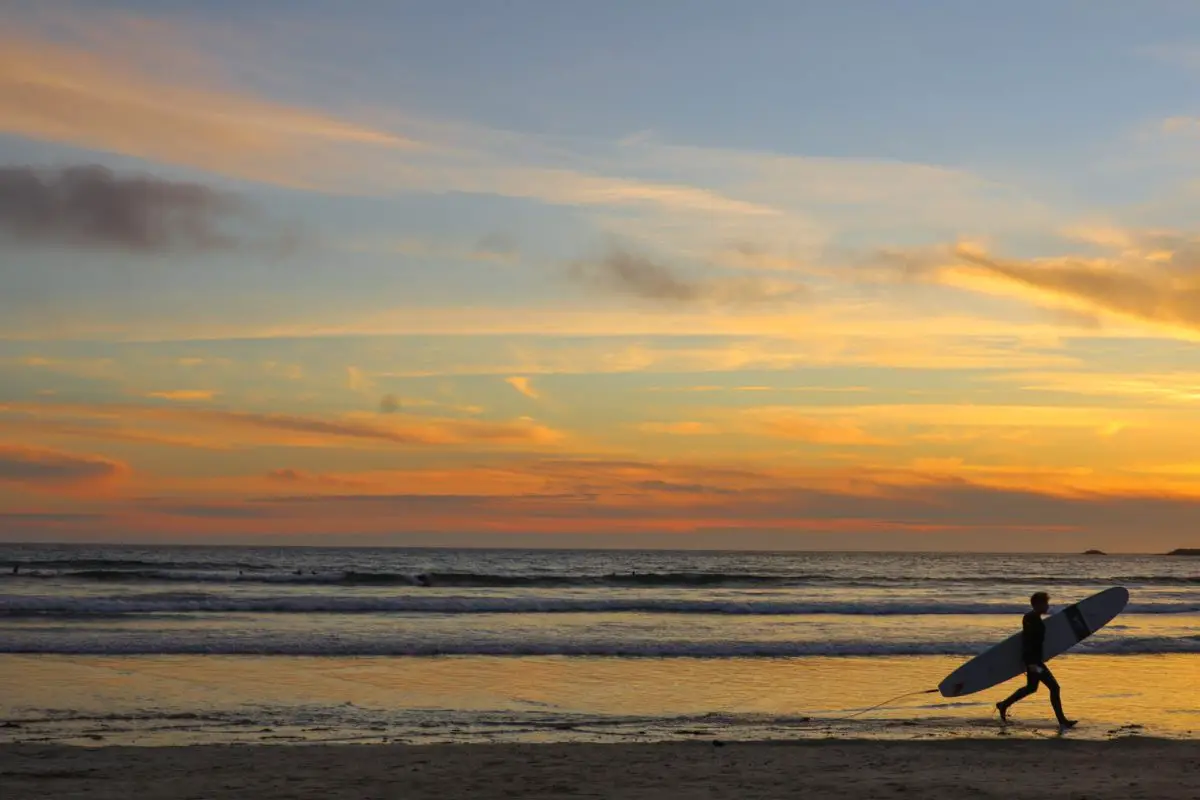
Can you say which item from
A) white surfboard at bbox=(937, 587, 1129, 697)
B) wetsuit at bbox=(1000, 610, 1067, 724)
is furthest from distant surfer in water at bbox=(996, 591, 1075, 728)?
white surfboard at bbox=(937, 587, 1129, 697)

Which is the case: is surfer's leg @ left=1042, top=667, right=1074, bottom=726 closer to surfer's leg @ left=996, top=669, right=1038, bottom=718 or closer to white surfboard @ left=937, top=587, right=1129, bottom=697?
surfer's leg @ left=996, top=669, right=1038, bottom=718

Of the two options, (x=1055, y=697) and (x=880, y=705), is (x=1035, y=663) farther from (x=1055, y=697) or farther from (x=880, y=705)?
(x=880, y=705)

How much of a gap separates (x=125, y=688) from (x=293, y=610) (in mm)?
16542

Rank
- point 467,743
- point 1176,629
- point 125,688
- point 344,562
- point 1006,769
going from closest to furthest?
point 1006,769 → point 467,743 → point 125,688 → point 1176,629 → point 344,562

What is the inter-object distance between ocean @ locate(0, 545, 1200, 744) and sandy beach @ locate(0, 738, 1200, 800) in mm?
1064

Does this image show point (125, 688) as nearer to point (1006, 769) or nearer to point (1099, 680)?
point (1006, 769)

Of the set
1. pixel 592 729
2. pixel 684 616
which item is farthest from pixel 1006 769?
pixel 684 616

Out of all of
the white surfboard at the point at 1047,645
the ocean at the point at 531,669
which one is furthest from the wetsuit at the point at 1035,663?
the white surfboard at the point at 1047,645

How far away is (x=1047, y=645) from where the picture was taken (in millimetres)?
17047

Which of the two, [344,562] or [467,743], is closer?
[467,743]

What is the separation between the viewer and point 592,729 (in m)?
13.2

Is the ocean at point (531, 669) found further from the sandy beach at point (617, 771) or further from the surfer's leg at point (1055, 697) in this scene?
the sandy beach at point (617, 771)

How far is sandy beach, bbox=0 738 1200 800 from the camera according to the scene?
31.5 feet

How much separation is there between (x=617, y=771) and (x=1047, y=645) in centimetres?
940
